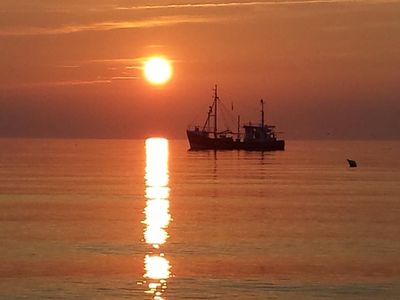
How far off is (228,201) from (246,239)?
24852 mm

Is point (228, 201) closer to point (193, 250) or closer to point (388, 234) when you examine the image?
point (388, 234)

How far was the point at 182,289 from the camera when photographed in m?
35.2

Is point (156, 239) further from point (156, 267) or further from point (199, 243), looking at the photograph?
point (156, 267)

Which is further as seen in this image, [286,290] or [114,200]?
[114,200]

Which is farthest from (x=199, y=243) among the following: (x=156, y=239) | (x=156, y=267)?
(x=156, y=267)

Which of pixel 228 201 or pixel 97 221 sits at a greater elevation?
pixel 228 201

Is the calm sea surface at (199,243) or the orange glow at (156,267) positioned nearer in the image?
the calm sea surface at (199,243)

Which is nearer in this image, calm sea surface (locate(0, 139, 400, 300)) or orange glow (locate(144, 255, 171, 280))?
calm sea surface (locate(0, 139, 400, 300))

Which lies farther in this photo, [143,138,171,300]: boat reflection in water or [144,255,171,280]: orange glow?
[144,255,171,280]: orange glow

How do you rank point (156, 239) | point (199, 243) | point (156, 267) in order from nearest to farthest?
point (156, 267)
point (199, 243)
point (156, 239)

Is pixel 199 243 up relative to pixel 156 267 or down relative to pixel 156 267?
up

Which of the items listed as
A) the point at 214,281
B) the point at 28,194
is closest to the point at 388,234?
the point at 214,281

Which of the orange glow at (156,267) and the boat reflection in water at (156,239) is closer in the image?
the boat reflection in water at (156,239)

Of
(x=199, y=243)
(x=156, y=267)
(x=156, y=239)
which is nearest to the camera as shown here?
(x=156, y=267)
